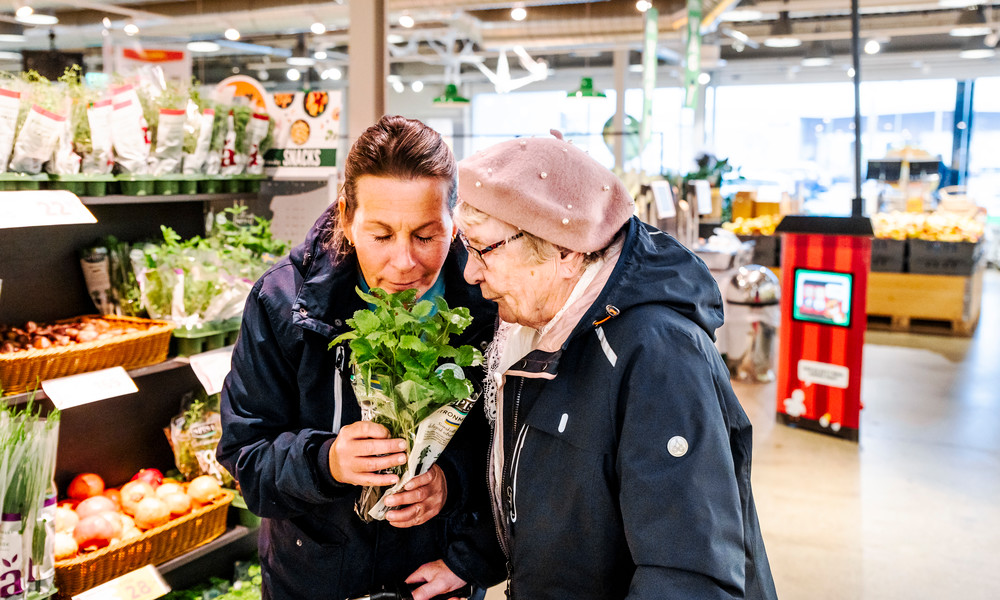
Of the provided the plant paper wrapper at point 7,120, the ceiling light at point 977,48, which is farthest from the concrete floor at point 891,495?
the ceiling light at point 977,48

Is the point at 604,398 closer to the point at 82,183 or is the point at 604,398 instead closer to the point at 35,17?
the point at 82,183

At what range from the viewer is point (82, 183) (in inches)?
100

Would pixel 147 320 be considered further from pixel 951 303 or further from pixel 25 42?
pixel 25 42

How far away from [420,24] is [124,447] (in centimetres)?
1018

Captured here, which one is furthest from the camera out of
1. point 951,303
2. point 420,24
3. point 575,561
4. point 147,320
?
point 420,24

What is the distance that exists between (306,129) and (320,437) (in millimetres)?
1943

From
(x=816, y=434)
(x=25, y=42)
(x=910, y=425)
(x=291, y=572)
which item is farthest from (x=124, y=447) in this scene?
(x=25, y=42)

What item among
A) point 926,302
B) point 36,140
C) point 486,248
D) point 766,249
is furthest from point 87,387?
point 926,302

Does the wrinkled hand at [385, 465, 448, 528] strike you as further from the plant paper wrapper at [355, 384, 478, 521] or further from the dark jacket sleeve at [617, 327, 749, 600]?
the dark jacket sleeve at [617, 327, 749, 600]

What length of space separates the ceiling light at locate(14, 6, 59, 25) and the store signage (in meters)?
9.32

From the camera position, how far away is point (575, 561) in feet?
4.30

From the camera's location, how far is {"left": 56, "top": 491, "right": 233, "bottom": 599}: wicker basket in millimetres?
2289

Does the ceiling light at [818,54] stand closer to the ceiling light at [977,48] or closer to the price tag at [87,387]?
the ceiling light at [977,48]

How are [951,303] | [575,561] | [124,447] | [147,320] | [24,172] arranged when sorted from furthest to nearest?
[951,303] → [124,447] → [147,320] → [24,172] → [575,561]
